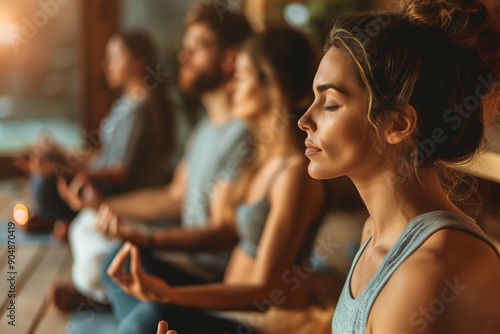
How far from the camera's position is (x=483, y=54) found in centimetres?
100

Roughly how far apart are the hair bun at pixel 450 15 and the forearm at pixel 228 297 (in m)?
0.86

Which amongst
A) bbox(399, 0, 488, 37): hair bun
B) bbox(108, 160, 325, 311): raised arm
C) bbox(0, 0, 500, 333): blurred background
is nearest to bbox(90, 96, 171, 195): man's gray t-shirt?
bbox(0, 0, 500, 333): blurred background

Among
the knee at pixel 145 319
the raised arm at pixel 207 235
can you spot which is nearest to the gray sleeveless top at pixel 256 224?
the raised arm at pixel 207 235

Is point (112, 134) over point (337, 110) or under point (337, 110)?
under

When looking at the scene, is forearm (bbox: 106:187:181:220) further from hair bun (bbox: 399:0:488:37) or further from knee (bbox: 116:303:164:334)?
hair bun (bbox: 399:0:488:37)

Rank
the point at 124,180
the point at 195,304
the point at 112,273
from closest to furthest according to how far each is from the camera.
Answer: the point at 112,273 → the point at 195,304 → the point at 124,180

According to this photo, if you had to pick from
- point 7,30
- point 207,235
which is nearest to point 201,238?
point 207,235

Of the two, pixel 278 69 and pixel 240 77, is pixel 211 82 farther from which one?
pixel 278 69

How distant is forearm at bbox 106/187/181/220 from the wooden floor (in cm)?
45

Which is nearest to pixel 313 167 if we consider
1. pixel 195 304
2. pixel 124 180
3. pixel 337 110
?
pixel 337 110

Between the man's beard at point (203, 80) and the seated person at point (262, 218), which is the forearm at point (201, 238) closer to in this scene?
the seated person at point (262, 218)

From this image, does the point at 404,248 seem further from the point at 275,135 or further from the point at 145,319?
the point at 275,135

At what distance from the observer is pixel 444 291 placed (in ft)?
2.91

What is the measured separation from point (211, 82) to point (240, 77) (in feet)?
1.86
